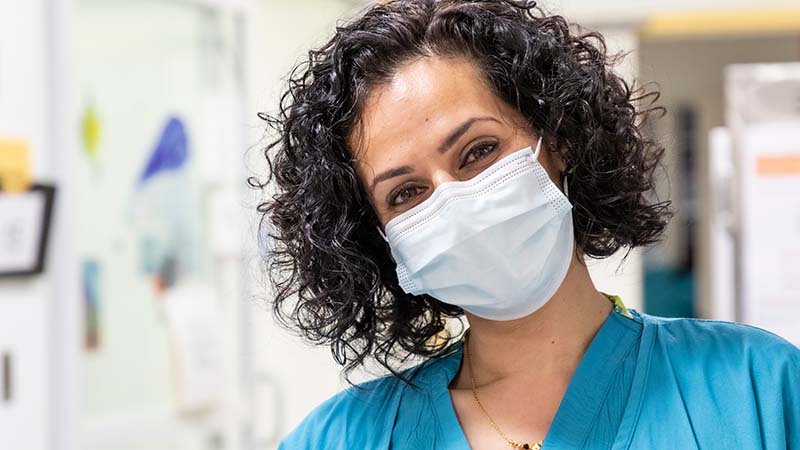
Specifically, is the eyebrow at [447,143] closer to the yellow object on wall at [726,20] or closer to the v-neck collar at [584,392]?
the v-neck collar at [584,392]

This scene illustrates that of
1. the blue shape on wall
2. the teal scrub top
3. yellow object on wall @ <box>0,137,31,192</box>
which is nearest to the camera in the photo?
the teal scrub top

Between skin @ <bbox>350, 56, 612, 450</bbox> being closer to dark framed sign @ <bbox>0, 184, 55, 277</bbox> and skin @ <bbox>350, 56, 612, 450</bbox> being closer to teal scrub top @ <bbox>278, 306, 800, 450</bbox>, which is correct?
teal scrub top @ <bbox>278, 306, 800, 450</bbox>

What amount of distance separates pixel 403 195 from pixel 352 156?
87mm

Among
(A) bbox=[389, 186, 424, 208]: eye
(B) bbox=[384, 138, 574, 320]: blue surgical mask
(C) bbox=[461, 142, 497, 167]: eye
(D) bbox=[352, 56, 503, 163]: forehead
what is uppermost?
(D) bbox=[352, 56, 503, 163]: forehead

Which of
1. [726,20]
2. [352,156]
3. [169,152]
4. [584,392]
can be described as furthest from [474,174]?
[726,20]

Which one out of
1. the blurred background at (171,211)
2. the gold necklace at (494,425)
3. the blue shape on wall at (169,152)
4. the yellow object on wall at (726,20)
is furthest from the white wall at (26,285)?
the yellow object on wall at (726,20)

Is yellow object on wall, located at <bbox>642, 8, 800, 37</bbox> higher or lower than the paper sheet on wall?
higher

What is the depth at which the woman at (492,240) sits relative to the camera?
4.05 ft

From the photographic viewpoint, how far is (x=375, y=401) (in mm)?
1386

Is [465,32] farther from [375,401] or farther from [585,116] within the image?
[375,401]

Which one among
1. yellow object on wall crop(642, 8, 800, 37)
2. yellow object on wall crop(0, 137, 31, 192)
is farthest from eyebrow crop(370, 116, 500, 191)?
yellow object on wall crop(642, 8, 800, 37)

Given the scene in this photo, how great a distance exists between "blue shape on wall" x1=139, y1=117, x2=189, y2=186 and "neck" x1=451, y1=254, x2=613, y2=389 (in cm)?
159

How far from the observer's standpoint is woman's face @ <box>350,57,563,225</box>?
4.03ft

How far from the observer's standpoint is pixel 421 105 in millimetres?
1233
